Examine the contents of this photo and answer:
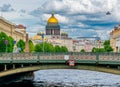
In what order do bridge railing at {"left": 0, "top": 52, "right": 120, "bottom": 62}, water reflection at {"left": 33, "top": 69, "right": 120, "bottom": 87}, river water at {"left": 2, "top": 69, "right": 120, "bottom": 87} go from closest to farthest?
1. bridge railing at {"left": 0, "top": 52, "right": 120, "bottom": 62}
2. river water at {"left": 2, "top": 69, "right": 120, "bottom": 87}
3. water reflection at {"left": 33, "top": 69, "right": 120, "bottom": 87}

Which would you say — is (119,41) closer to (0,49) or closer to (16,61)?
(0,49)

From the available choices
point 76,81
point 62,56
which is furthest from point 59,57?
point 76,81

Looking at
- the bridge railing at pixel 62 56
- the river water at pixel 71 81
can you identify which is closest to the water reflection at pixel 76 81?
the river water at pixel 71 81

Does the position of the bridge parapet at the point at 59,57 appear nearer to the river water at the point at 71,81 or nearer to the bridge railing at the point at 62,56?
the bridge railing at the point at 62,56

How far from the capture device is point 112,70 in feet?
191

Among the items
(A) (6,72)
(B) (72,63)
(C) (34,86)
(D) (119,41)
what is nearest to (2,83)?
(C) (34,86)

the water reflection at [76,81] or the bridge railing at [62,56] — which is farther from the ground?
the bridge railing at [62,56]

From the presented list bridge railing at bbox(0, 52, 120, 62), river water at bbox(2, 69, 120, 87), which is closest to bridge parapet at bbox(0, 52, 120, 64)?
bridge railing at bbox(0, 52, 120, 62)

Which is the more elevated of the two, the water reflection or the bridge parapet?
the bridge parapet

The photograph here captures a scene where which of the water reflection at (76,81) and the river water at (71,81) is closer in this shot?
the river water at (71,81)

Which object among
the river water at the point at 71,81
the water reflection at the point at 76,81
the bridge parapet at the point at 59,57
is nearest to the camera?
the bridge parapet at the point at 59,57

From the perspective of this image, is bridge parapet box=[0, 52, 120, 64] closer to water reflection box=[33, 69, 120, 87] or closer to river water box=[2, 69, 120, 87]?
river water box=[2, 69, 120, 87]

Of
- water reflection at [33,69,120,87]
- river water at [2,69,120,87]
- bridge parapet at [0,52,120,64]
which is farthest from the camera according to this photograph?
water reflection at [33,69,120,87]

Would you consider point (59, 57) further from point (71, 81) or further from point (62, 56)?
point (71, 81)
